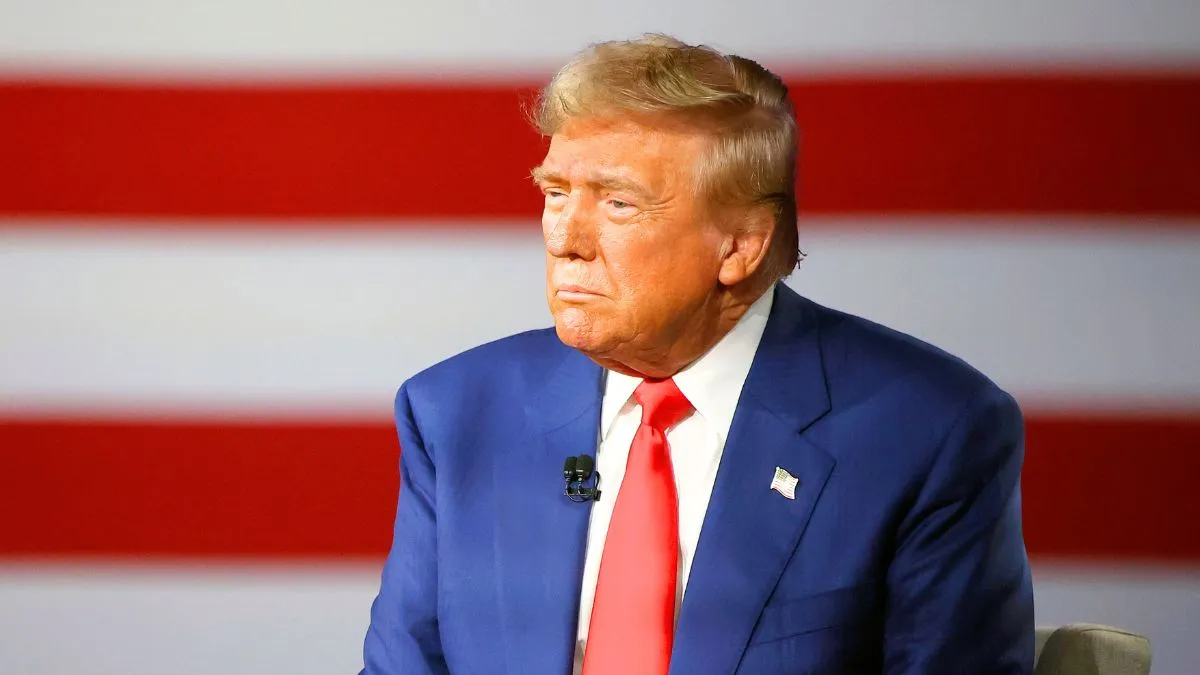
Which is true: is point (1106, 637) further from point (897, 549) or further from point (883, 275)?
point (883, 275)

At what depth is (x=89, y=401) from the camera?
2.50m

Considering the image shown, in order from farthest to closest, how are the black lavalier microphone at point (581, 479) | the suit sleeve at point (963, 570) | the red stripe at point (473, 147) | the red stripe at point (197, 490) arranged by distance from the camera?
A: the red stripe at point (197, 490) < the red stripe at point (473, 147) < the black lavalier microphone at point (581, 479) < the suit sleeve at point (963, 570)

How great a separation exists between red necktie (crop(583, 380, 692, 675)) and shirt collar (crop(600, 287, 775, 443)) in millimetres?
72

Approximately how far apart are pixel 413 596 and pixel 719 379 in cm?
44

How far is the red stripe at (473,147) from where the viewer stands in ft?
7.75

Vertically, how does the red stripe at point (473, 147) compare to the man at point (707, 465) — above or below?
above

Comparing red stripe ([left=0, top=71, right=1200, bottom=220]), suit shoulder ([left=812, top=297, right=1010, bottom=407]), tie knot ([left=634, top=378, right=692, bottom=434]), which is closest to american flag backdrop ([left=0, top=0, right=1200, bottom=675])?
red stripe ([left=0, top=71, right=1200, bottom=220])

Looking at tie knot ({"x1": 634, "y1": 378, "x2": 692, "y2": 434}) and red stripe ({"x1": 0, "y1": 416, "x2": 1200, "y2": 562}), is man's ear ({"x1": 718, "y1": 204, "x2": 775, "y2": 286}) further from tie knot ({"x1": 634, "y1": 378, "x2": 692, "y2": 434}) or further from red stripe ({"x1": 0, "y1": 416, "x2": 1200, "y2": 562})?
red stripe ({"x1": 0, "y1": 416, "x2": 1200, "y2": 562})

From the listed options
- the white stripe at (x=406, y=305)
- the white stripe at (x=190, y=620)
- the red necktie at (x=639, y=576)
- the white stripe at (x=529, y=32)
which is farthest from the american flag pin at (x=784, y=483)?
the white stripe at (x=190, y=620)

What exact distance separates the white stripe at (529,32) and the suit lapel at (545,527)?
0.94 m

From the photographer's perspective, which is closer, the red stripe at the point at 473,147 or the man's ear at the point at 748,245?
the man's ear at the point at 748,245

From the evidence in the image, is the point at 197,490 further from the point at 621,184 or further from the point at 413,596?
the point at 621,184

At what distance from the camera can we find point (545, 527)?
5.11ft

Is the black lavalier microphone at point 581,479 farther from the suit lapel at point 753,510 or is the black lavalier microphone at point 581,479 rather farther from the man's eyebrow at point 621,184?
the man's eyebrow at point 621,184
